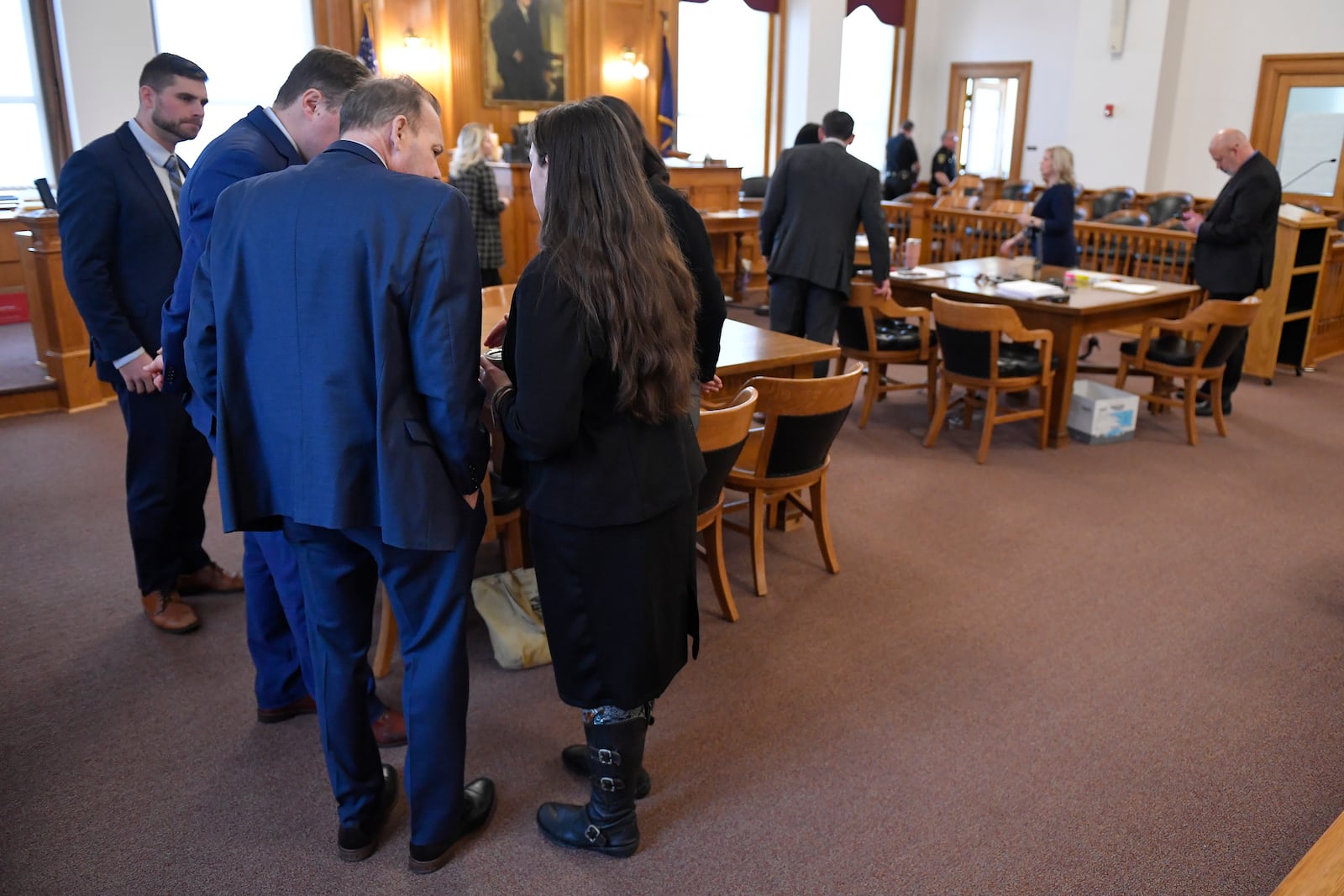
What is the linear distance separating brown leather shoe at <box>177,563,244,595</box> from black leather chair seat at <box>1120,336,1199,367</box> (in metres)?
4.54

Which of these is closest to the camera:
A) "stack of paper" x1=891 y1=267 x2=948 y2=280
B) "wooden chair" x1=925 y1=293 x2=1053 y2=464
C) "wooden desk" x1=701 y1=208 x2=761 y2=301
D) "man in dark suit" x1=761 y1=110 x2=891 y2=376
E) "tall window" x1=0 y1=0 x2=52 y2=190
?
"wooden chair" x1=925 y1=293 x2=1053 y2=464

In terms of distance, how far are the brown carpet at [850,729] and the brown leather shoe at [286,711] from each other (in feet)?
0.12

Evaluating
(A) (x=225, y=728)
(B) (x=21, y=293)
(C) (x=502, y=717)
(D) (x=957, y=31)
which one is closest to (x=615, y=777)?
(C) (x=502, y=717)

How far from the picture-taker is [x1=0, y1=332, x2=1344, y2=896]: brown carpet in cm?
213

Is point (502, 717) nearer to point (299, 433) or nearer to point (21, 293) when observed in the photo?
point (299, 433)

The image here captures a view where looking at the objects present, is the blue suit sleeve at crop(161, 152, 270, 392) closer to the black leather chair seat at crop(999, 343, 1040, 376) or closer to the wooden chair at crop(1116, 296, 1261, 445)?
the black leather chair seat at crop(999, 343, 1040, 376)

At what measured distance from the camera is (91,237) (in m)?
2.79

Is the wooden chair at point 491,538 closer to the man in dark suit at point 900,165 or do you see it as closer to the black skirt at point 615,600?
the black skirt at point 615,600

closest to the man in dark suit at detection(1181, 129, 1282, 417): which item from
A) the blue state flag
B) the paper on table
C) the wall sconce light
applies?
the paper on table

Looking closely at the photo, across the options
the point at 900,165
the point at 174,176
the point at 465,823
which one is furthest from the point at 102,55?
the point at 900,165

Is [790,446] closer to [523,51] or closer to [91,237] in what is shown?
[91,237]

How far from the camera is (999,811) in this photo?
2312mm

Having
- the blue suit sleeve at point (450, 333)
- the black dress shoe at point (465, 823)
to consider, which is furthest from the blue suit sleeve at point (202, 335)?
the black dress shoe at point (465, 823)

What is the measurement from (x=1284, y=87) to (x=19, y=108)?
11888 mm
